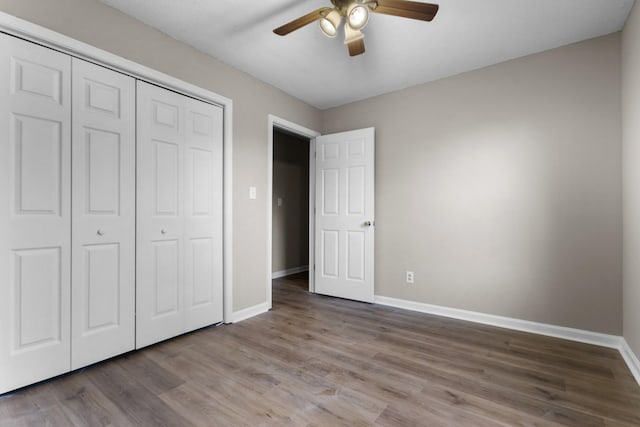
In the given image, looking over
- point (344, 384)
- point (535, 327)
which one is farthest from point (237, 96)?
point (535, 327)

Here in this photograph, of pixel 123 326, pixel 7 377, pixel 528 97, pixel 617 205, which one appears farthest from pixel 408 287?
pixel 7 377

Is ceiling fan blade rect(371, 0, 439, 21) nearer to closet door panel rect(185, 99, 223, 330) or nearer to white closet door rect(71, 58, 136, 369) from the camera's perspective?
closet door panel rect(185, 99, 223, 330)

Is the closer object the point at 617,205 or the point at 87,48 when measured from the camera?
the point at 87,48

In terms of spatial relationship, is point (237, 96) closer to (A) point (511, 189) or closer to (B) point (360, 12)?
(B) point (360, 12)

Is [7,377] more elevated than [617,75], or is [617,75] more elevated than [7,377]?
[617,75]

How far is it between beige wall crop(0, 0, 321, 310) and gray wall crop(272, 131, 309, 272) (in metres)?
1.54

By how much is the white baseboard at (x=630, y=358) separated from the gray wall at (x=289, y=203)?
4136 millimetres

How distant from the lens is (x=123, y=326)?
7.16ft

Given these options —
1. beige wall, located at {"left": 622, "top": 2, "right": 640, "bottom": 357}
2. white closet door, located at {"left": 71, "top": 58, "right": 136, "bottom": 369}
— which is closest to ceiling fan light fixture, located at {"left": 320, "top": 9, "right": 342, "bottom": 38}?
white closet door, located at {"left": 71, "top": 58, "right": 136, "bottom": 369}

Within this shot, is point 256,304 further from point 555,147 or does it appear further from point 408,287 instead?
point 555,147

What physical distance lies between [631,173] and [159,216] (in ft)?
11.5

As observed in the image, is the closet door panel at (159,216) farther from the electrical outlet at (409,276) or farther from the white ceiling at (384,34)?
the electrical outlet at (409,276)

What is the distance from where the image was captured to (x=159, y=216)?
240 cm

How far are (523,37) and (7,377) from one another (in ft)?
→ 13.9
